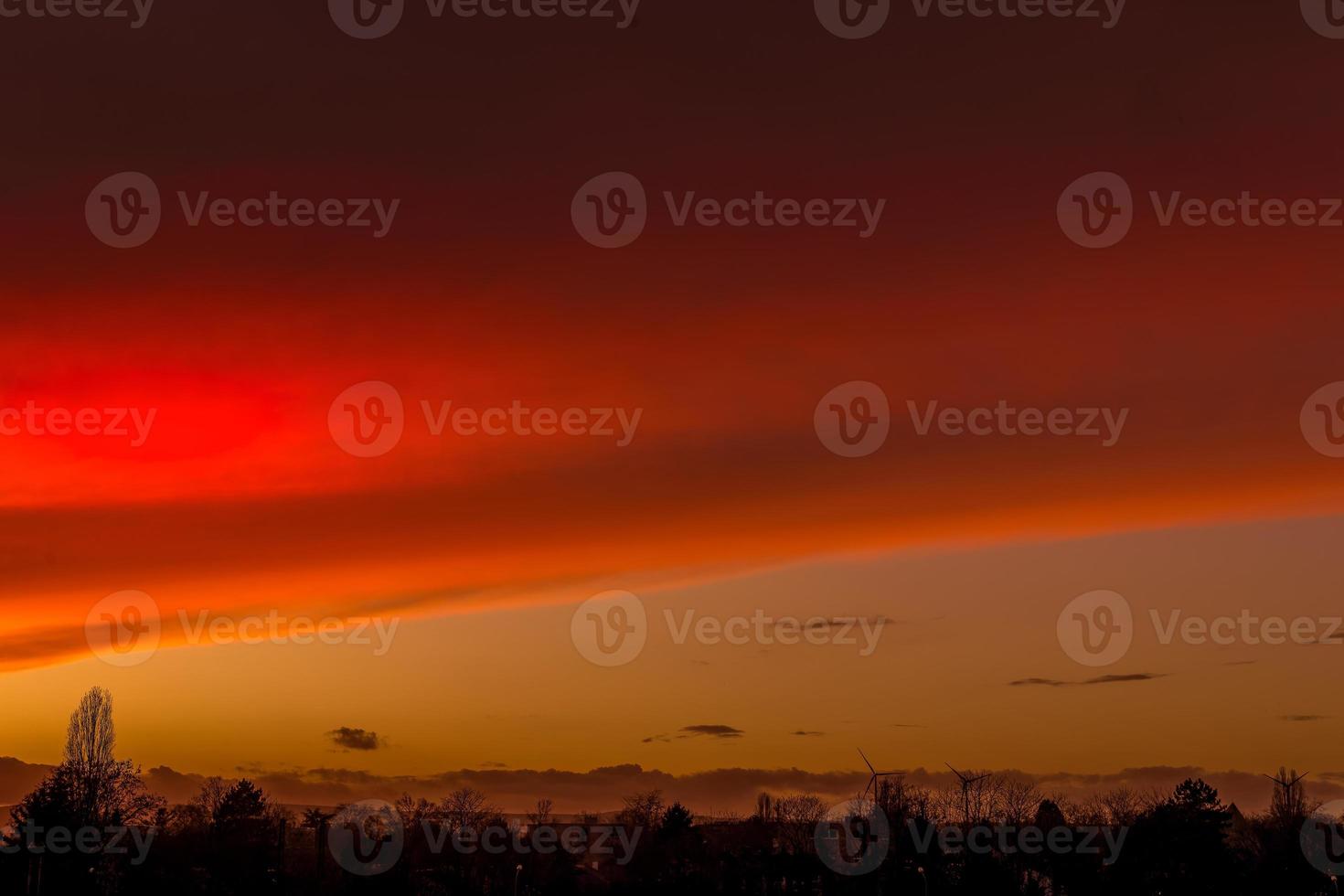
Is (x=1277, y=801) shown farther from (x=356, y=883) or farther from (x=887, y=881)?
(x=356, y=883)

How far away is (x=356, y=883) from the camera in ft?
476

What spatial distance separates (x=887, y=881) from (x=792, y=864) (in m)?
11.9

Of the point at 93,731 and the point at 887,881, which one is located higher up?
the point at 93,731

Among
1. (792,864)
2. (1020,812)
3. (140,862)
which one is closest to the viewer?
(140,862)

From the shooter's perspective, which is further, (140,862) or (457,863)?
(457,863)

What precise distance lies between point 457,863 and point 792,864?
40.0 m

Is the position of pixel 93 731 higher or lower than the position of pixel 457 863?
higher

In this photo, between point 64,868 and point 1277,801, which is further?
point 1277,801

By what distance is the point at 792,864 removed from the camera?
14912 centimetres

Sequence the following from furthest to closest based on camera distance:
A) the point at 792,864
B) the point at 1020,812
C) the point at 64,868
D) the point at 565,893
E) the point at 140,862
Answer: the point at 1020,812
the point at 565,893
the point at 792,864
the point at 140,862
the point at 64,868

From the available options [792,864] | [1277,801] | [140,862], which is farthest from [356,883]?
[1277,801]

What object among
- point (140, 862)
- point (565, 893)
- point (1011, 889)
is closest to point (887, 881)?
point (1011, 889)

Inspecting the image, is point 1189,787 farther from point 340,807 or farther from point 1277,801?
point 340,807

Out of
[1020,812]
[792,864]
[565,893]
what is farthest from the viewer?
[1020,812]
